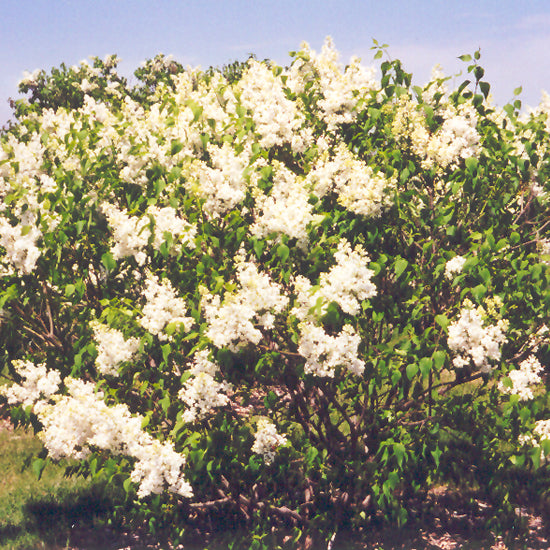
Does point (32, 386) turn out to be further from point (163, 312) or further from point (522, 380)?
point (522, 380)

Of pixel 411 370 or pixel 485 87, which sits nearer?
pixel 411 370

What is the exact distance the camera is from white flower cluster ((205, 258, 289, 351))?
13.7 ft

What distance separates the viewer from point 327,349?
419 cm

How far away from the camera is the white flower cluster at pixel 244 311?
13.7 feet

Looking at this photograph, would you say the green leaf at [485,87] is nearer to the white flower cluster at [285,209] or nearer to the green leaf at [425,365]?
the white flower cluster at [285,209]

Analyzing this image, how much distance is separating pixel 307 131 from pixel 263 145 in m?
0.43

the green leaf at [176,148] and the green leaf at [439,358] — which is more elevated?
the green leaf at [176,148]

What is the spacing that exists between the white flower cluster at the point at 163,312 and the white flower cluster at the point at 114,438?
0.60 metres

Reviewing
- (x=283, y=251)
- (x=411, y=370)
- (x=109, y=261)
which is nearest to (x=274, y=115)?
(x=283, y=251)

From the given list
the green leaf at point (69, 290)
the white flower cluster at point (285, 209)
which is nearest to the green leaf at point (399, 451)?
the white flower cluster at point (285, 209)

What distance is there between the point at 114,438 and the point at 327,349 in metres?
1.60

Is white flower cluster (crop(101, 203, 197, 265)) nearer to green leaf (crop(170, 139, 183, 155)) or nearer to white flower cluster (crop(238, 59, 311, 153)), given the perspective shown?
green leaf (crop(170, 139, 183, 155))

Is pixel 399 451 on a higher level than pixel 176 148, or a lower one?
lower

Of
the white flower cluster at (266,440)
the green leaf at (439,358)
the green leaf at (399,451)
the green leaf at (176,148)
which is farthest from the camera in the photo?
the green leaf at (176,148)
